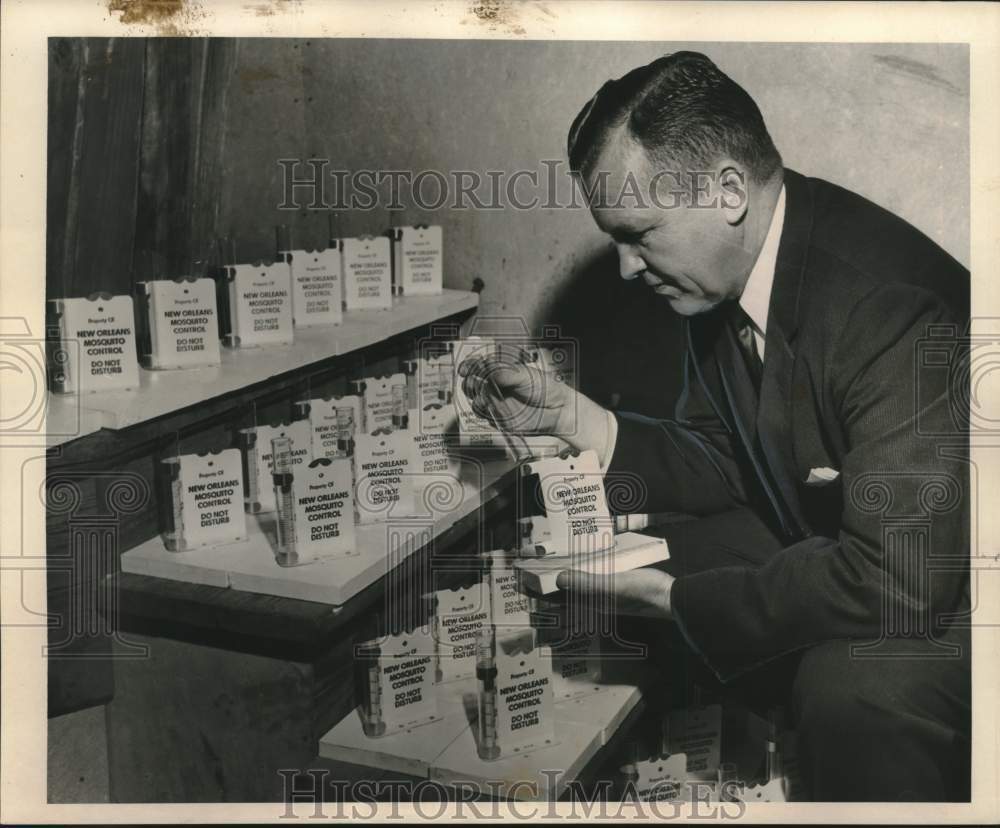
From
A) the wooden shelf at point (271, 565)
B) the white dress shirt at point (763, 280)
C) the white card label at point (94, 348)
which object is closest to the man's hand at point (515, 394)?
the wooden shelf at point (271, 565)

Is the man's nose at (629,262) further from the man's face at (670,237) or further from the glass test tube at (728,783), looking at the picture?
the glass test tube at (728,783)

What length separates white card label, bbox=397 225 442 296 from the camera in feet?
6.50

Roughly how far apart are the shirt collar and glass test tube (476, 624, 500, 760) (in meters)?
0.64

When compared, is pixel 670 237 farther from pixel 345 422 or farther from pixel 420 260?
pixel 345 422

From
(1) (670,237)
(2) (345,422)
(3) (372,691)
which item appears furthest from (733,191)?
(3) (372,691)

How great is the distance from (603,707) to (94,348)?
3.07ft

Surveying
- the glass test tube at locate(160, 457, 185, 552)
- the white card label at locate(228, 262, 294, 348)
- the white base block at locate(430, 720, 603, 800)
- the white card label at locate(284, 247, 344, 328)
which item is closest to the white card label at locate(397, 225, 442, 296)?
the white card label at locate(284, 247, 344, 328)

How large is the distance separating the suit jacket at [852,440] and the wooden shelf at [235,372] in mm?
517

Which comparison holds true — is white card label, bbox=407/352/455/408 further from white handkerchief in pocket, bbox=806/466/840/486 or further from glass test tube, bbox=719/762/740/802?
glass test tube, bbox=719/762/740/802

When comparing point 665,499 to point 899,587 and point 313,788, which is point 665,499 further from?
point 313,788

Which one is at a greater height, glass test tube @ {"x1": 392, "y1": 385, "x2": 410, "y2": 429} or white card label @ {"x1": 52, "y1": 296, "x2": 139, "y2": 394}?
white card label @ {"x1": 52, "y1": 296, "x2": 139, "y2": 394}

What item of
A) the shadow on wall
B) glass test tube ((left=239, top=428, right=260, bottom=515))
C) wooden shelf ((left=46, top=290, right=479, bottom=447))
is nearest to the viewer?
wooden shelf ((left=46, top=290, right=479, bottom=447))

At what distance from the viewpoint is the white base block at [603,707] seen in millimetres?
1800

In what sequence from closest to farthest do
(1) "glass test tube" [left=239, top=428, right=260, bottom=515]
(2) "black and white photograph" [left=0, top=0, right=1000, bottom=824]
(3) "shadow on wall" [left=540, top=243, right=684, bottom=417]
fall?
(2) "black and white photograph" [left=0, top=0, right=1000, bottom=824], (1) "glass test tube" [left=239, top=428, right=260, bottom=515], (3) "shadow on wall" [left=540, top=243, right=684, bottom=417]
